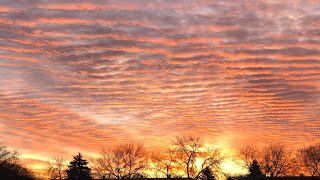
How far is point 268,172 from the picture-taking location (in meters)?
91.8

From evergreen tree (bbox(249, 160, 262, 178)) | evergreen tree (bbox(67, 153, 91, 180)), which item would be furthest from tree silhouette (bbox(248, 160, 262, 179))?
evergreen tree (bbox(67, 153, 91, 180))

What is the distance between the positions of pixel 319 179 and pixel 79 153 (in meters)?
55.2

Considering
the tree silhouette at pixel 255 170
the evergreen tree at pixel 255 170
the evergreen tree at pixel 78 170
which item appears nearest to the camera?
the evergreen tree at pixel 78 170

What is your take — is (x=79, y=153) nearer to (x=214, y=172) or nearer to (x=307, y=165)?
(x=214, y=172)

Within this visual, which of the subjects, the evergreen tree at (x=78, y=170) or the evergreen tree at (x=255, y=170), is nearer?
the evergreen tree at (x=78, y=170)

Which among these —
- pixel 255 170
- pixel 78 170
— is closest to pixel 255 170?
pixel 255 170

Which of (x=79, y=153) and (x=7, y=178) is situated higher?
(x=79, y=153)

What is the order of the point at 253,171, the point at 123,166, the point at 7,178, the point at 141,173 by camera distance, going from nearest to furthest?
the point at 7,178 → the point at 123,166 → the point at 141,173 → the point at 253,171

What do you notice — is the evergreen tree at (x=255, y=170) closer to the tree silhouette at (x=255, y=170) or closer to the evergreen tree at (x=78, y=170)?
the tree silhouette at (x=255, y=170)

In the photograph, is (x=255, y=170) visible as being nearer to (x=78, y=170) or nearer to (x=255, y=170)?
(x=255, y=170)

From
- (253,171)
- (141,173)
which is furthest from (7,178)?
(253,171)

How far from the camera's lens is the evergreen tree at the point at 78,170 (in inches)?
2800

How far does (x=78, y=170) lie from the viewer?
2810 inches

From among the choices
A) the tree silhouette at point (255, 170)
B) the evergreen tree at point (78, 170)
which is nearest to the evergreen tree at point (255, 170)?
the tree silhouette at point (255, 170)
